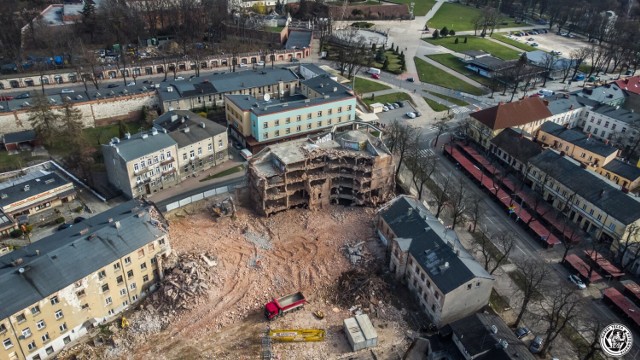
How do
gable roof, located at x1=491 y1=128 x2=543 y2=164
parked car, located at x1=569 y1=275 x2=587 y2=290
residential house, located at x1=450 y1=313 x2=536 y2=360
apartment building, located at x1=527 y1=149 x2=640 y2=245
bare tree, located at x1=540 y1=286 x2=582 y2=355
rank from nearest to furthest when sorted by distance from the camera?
residential house, located at x1=450 y1=313 x2=536 y2=360 → bare tree, located at x1=540 y1=286 x2=582 y2=355 → parked car, located at x1=569 y1=275 x2=587 y2=290 → apartment building, located at x1=527 y1=149 x2=640 y2=245 → gable roof, located at x1=491 y1=128 x2=543 y2=164

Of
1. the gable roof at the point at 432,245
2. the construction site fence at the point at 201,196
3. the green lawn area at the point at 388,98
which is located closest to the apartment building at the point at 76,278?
the construction site fence at the point at 201,196

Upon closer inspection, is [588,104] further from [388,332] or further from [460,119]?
[388,332]

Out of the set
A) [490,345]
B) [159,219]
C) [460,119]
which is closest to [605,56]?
[460,119]

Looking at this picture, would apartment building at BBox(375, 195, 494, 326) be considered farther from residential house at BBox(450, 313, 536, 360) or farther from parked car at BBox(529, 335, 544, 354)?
parked car at BBox(529, 335, 544, 354)

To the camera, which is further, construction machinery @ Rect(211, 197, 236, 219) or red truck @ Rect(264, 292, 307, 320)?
construction machinery @ Rect(211, 197, 236, 219)

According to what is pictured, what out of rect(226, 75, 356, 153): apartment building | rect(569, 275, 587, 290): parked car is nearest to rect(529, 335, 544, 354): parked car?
rect(569, 275, 587, 290): parked car

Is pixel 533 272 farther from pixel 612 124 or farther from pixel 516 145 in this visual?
pixel 612 124
